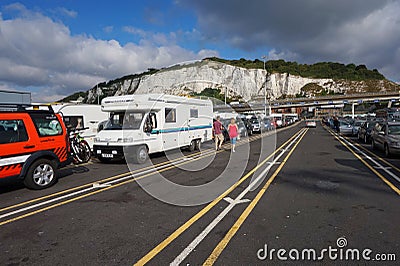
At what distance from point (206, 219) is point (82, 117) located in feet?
39.1

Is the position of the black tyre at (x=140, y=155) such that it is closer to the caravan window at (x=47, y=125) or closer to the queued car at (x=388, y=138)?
the caravan window at (x=47, y=125)

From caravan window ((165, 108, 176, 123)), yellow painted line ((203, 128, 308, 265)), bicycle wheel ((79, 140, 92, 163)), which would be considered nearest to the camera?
yellow painted line ((203, 128, 308, 265))

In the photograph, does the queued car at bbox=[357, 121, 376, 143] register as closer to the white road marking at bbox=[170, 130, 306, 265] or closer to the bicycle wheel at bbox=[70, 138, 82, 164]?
the white road marking at bbox=[170, 130, 306, 265]

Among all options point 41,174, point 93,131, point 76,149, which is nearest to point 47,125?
point 41,174

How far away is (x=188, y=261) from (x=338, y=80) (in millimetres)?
172455

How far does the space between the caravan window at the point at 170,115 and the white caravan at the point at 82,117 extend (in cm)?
423

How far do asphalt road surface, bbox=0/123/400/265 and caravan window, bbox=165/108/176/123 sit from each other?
3.98 meters

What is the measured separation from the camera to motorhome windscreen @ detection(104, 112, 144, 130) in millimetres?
11781

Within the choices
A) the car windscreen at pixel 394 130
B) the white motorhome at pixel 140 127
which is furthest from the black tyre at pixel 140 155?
the car windscreen at pixel 394 130

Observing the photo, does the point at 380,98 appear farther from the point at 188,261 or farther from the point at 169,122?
the point at 188,261

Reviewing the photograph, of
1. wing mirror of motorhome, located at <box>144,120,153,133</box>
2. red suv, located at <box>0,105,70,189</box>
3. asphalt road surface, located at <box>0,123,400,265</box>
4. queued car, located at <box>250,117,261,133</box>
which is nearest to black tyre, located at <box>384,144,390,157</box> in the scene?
asphalt road surface, located at <box>0,123,400,265</box>

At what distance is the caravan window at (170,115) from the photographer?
12.8m

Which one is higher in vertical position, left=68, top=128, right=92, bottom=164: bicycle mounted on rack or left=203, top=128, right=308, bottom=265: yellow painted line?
Answer: left=68, top=128, right=92, bottom=164: bicycle mounted on rack

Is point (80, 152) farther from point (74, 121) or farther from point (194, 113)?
point (194, 113)
